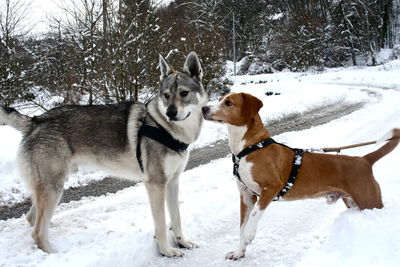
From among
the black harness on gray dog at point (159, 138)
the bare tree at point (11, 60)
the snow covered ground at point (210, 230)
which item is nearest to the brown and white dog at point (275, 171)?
the snow covered ground at point (210, 230)

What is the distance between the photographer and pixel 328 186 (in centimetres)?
370

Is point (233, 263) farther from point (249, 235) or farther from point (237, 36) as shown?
point (237, 36)

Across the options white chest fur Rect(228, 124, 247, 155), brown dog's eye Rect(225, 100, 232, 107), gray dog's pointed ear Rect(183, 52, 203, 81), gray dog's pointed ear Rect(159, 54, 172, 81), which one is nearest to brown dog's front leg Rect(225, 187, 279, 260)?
white chest fur Rect(228, 124, 247, 155)

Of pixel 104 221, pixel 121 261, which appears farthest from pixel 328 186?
pixel 104 221

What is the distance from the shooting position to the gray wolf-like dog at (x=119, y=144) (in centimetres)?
394

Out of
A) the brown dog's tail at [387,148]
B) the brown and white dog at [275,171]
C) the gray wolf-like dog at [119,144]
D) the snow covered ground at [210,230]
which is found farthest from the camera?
the gray wolf-like dog at [119,144]

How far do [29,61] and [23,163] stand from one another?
11.3m

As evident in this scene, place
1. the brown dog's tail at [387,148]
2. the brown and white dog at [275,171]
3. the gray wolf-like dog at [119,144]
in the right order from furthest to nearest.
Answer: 1. the gray wolf-like dog at [119,144]
2. the brown dog's tail at [387,148]
3. the brown and white dog at [275,171]

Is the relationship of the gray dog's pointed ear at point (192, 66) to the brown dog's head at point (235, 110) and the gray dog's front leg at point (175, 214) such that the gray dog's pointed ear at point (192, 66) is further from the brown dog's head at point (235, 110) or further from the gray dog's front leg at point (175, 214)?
the gray dog's front leg at point (175, 214)

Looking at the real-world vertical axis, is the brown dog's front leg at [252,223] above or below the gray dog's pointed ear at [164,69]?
below

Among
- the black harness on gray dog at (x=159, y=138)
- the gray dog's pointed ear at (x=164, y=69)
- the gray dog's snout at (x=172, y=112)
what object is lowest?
the black harness on gray dog at (x=159, y=138)

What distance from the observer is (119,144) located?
14.0 ft

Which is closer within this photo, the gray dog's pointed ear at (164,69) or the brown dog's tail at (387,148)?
the brown dog's tail at (387,148)

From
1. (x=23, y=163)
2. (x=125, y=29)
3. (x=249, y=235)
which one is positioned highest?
(x=125, y=29)
